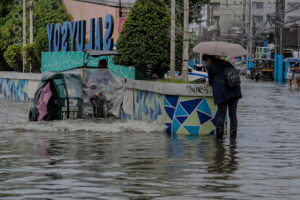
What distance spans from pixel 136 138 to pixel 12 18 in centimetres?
3598

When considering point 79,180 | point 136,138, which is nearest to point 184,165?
point 79,180

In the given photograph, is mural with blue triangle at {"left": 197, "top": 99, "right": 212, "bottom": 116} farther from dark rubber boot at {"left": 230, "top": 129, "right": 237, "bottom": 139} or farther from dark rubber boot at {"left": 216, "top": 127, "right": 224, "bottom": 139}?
dark rubber boot at {"left": 216, "top": 127, "right": 224, "bottom": 139}

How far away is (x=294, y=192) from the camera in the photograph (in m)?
8.30

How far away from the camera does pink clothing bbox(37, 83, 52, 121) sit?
17062 mm

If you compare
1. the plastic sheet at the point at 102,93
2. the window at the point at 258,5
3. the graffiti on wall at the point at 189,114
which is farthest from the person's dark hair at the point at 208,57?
the window at the point at 258,5

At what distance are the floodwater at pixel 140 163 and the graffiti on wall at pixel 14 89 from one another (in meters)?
13.9

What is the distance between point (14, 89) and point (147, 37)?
13.8 m

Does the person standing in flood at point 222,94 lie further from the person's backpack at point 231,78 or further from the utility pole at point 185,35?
the utility pole at point 185,35

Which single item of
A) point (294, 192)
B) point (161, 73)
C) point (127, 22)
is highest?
point (127, 22)

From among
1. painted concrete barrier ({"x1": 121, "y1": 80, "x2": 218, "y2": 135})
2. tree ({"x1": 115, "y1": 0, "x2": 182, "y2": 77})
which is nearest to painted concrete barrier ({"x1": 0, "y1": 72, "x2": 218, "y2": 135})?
painted concrete barrier ({"x1": 121, "y1": 80, "x2": 218, "y2": 135})

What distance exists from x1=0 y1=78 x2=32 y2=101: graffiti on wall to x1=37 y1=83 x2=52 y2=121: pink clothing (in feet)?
43.7

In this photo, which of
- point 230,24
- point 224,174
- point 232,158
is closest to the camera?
point 224,174

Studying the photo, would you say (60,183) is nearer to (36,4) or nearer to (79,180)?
(79,180)

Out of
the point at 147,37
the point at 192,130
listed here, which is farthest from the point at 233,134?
the point at 147,37
